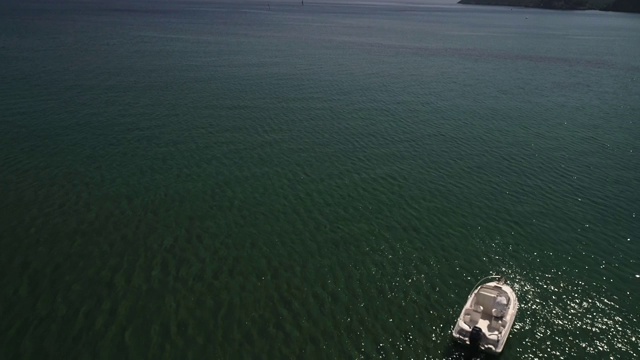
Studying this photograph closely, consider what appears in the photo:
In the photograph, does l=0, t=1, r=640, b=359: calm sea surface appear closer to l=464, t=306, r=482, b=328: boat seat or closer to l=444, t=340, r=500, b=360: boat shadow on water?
l=444, t=340, r=500, b=360: boat shadow on water

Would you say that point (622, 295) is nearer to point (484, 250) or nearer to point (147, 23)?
point (484, 250)

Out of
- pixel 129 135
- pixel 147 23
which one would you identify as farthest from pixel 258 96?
pixel 147 23

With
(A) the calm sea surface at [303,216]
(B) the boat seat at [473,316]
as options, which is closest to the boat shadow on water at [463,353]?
(A) the calm sea surface at [303,216]

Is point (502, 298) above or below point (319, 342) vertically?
above

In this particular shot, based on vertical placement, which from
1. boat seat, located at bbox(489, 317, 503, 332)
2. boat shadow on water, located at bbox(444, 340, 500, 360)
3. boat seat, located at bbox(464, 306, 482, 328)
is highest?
boat seat, located at bbox(489, 317, 503, 332)

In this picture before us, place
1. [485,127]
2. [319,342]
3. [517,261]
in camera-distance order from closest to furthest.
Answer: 1. [319,342]
2. [517,261]
3. [485,127]

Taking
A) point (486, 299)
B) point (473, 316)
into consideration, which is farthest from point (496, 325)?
point (486, 299)

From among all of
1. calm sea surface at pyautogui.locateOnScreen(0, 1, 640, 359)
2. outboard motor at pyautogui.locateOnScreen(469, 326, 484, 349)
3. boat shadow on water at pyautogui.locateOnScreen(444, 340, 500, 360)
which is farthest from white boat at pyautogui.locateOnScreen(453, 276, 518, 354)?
calm sea surface at pyautogui.locateOnScreen(0, 1, 640, 359)
